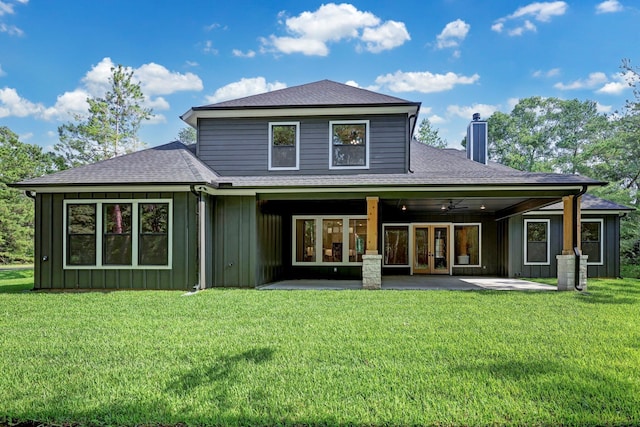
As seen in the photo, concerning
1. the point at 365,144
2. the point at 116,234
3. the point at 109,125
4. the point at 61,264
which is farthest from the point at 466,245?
the point at 109,125

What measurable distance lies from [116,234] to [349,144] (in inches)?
245

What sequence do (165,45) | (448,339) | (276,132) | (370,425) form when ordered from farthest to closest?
1. (165,45)
2. (276,132)
3. (448,339)
4. (370,425)

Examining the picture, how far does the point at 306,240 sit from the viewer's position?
13.2 m

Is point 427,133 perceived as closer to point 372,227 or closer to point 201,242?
point 372,227

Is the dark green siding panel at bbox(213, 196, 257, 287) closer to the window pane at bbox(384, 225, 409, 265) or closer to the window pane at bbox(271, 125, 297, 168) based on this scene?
the window pane at bbox(271, 125, 297, 168)

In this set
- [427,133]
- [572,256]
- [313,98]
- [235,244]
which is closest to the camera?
[572,256]

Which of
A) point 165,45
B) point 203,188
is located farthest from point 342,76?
point 203,188

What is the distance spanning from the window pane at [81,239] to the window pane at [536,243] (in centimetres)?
1265

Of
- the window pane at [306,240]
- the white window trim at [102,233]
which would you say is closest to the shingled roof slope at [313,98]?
the white window trim at [102,233]

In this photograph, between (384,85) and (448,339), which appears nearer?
(448,339)

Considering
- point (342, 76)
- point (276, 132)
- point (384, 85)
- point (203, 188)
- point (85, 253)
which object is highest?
point (384, 85)

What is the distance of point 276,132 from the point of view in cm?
1102

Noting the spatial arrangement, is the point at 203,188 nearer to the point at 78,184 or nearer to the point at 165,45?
the point at 78,184

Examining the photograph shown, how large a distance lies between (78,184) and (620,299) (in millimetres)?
11786
